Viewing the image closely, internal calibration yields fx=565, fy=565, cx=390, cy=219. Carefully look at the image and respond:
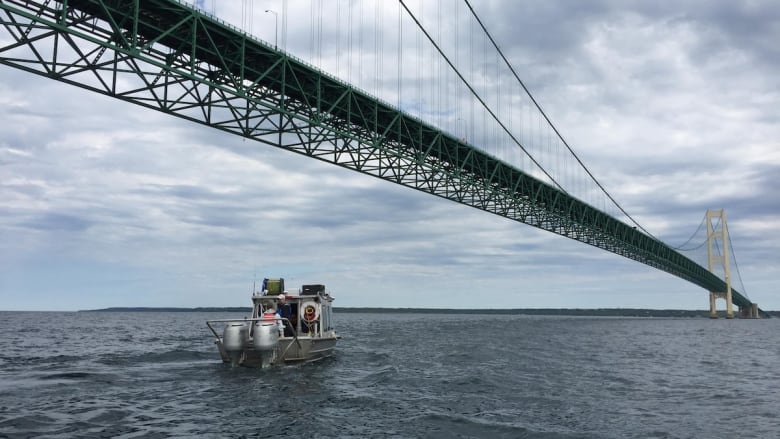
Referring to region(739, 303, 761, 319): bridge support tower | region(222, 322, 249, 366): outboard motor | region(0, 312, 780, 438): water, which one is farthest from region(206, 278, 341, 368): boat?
region(739, 303, 761, 319): bridge support tower

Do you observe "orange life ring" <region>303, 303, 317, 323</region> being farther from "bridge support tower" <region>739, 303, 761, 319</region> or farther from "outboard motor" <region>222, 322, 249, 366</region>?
"bridge support tower" <region>739, 303, 761, 319</region>

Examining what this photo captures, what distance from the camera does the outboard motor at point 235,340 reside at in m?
21.5

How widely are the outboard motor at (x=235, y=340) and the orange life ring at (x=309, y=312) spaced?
12.2 feet

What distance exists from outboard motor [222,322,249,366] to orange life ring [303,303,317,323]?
3.73m

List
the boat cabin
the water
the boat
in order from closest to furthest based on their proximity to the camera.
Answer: the water → the boat → the boat cabin

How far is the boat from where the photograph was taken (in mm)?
21391

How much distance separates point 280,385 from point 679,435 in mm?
11592

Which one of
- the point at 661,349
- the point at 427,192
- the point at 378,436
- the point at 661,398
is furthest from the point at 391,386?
the point at 427,192

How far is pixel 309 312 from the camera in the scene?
82.5 ft

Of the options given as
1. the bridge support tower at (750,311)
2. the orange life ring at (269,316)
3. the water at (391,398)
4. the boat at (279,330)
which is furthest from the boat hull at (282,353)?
the bridge support tower at (750,311)

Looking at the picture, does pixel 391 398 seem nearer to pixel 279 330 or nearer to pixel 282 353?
pixel 282 353

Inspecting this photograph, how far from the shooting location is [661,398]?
668 inches

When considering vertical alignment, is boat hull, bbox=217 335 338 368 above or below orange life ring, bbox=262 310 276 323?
below

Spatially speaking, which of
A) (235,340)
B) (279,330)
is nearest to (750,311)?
(279,330)
